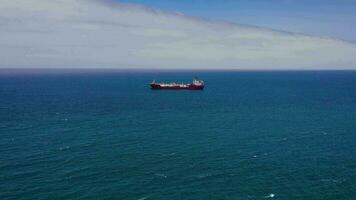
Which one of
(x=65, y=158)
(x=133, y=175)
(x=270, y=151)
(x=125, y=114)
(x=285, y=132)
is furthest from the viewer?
(x=125, y=114)

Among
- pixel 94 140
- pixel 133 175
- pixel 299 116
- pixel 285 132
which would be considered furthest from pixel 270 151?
pixel 299 116

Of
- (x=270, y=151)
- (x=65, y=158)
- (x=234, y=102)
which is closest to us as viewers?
(x=65, y=158)

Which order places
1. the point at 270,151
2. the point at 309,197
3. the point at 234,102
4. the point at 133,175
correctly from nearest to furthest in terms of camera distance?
the point at 309,197 → the point at 133,175 → the point at 270,151 → the point at 234,102

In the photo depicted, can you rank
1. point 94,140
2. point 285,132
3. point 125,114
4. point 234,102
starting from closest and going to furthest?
point 94,140 < point 285,132 < point 125,114 < point 234,102

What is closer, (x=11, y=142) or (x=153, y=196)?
(x=153, y=196)

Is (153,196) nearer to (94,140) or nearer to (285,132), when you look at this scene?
(94,140)

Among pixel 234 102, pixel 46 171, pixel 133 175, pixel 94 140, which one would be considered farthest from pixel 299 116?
pixel 46 171

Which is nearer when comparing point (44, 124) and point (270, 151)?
point (270, 151)

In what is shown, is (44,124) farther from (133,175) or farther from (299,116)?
(299,116)
